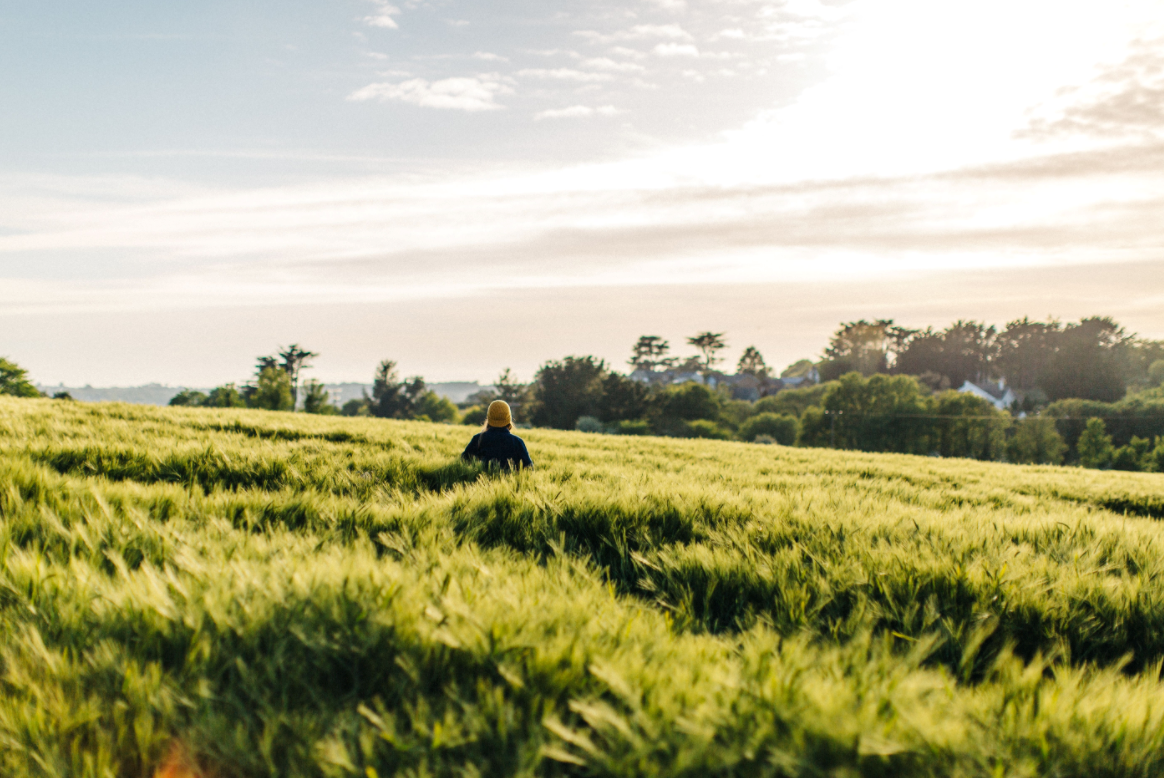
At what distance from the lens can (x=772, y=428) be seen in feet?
281

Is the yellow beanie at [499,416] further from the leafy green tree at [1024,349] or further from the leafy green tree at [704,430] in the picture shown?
the leafy green tree at [1024,349]

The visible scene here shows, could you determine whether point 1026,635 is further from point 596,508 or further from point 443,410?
point 443,410

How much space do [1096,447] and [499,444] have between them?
86310mm

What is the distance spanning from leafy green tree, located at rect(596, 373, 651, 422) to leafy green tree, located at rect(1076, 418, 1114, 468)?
51.7 m

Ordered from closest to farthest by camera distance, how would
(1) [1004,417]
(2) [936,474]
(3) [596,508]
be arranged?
(3) [596,508], (2) [936,474], (1) [1004,417]

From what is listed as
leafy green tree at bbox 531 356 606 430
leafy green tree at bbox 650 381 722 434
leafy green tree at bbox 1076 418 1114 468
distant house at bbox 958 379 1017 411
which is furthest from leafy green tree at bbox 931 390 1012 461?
distant house at bbox 958 379 1017 411

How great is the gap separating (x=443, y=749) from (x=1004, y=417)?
88.0 m

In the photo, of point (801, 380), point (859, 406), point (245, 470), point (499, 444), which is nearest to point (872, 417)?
point (859, 406)

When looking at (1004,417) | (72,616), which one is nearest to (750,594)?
(72,616)

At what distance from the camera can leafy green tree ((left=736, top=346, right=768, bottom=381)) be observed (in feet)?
563

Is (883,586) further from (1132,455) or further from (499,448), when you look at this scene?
(1132,455)

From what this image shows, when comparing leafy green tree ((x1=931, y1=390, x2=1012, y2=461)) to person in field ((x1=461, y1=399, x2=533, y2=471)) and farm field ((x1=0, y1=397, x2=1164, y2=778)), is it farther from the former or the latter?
farm field ((x1=0, y1=397, x2=1164, y2=778))

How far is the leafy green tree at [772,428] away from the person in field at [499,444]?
80.8 metres

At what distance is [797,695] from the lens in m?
1.47
